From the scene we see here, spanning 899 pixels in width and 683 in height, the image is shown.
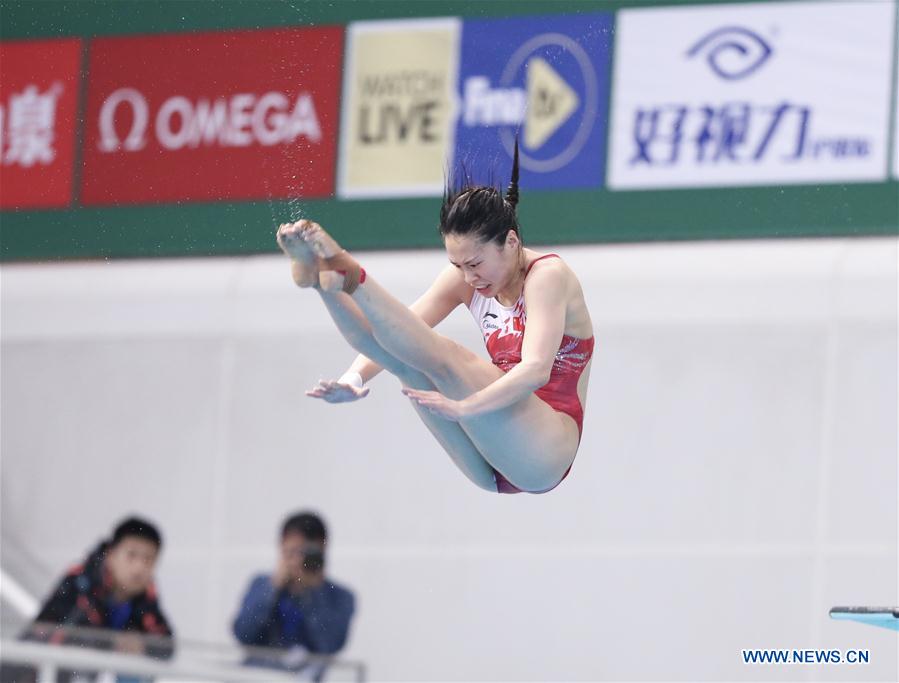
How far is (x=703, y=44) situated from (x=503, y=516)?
2.56m

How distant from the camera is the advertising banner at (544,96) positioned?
320 inches

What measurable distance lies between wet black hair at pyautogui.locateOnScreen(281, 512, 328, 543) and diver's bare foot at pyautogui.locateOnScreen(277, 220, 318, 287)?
3.78m

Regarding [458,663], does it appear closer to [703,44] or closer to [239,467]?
[239,467]

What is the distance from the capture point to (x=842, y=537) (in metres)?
7.84

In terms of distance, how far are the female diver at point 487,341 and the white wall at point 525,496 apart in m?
3.10

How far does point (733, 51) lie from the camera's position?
7.96 meters

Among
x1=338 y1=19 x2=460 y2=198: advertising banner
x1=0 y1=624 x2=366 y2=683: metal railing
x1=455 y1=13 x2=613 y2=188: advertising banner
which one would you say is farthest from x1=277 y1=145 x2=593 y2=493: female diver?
x1=338 y1=19 x2=460 y2=198: advertising banner

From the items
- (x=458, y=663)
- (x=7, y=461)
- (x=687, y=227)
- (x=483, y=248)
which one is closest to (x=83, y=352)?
(x=7, y=461)

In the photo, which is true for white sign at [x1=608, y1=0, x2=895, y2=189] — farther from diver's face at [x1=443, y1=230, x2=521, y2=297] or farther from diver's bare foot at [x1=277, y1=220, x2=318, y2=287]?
diver's bare foot at [x1=277, y1=220, x2=318, y2=287]

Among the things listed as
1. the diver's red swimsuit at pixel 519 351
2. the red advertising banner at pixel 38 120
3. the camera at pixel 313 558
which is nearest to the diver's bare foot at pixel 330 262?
the diver's red swimsuit at pixel 519 351

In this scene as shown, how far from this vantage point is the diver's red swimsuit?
4957 mm

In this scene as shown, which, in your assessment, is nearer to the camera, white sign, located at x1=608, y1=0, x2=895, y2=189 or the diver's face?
the diver's face

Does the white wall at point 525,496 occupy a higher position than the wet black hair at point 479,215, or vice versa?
the wet black hair at point 479,215

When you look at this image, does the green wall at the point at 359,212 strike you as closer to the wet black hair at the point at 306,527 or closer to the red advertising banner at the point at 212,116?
the red advertising banner at the point at 212,116
